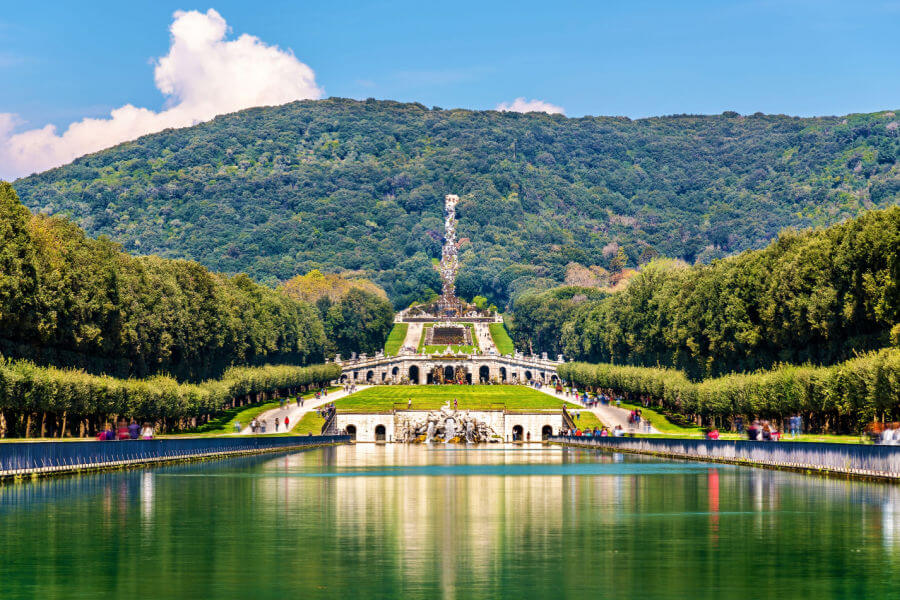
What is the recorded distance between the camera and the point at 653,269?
445ft

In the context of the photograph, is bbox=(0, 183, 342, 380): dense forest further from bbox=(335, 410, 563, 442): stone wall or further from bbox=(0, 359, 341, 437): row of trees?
bbox=(335, 410, 563, 442): stone wall

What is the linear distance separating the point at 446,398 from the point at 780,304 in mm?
50549

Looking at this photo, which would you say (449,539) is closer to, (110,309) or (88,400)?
(88,400)

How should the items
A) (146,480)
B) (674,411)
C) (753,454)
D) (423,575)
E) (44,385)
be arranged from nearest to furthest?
1. (423,575)
2. (146,480)
3. (753,454)
4. (44,385)
5. (674,411)

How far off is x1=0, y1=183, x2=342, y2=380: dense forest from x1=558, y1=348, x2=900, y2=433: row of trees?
124 ft

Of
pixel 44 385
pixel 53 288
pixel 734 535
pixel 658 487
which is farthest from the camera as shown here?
pixel 53 288

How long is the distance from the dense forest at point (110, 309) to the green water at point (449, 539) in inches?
1135

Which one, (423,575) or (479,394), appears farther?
(479,394)

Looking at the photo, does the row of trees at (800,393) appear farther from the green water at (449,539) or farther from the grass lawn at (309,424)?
the grass lawn at (309,424)

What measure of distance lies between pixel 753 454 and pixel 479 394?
260 feet

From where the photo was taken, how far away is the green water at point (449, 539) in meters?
20.7

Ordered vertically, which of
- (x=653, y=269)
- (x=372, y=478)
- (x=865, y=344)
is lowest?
(x=372, y=478)

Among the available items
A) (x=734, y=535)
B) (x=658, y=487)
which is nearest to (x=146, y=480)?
(x=658, y=487)

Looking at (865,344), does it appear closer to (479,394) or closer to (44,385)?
(44,385)
